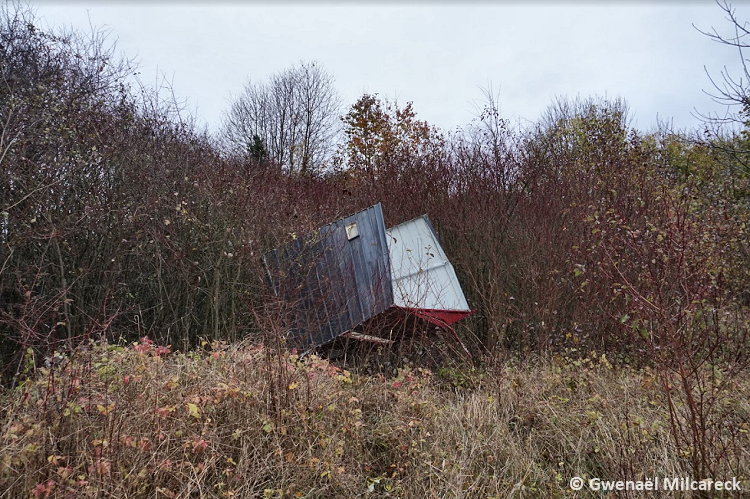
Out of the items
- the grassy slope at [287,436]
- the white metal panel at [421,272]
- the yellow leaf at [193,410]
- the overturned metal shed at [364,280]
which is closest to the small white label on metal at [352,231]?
the overturned metal shed at [364,280]

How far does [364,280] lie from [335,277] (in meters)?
0.45

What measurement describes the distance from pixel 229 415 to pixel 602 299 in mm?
5673

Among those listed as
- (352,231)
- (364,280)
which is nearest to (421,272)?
(364,280)

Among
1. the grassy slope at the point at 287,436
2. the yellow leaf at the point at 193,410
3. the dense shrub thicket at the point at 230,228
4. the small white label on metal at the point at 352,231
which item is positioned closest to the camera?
the grassy slope at the point at 287,436

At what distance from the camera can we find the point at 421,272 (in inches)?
245

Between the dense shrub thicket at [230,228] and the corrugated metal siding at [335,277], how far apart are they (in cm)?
46

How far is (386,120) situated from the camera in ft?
60.4

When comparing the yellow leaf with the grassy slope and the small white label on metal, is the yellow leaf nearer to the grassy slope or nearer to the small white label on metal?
the grassy slope

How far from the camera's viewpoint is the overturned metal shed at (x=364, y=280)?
230 inches

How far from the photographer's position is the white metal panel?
5.98 m

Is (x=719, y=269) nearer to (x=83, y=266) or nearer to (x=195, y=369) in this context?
(x=195, y=369)

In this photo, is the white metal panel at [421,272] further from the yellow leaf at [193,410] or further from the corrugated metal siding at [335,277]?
the yellow leaf at [193,410]

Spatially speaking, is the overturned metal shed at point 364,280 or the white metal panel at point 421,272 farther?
the white metal panel at point 421,272

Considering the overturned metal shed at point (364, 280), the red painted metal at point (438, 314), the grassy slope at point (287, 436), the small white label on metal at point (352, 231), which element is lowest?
the grassy slope at point (287, 436)
